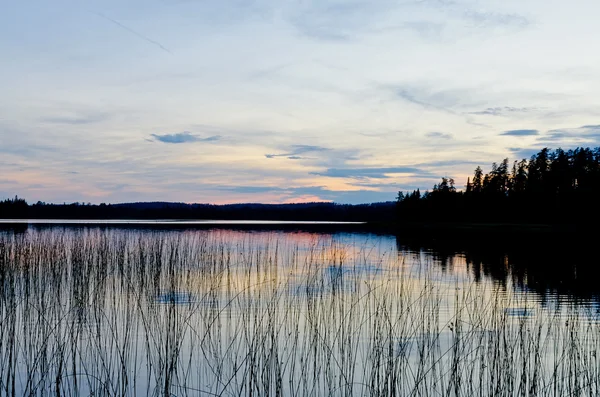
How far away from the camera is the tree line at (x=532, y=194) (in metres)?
62.3

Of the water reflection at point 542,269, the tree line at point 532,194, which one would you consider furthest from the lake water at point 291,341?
the tree line at point 532,194


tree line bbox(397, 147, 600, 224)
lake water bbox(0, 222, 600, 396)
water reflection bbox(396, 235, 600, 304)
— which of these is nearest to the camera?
lake water bbox(0, 222, 600, 396)

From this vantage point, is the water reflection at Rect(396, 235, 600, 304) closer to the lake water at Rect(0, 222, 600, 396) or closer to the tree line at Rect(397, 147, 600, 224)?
the lake water at Rect(0, 222, 600, 396)

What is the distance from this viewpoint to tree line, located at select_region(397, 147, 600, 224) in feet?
205

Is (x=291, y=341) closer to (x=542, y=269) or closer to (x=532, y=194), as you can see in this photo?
(x=542, y=269)

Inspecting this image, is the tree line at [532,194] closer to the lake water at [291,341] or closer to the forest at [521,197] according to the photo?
the forest at [521,197]

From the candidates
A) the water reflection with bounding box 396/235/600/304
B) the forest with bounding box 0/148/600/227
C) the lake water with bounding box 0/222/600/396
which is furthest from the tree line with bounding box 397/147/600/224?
the lake water with bounding box 0/222/600/396

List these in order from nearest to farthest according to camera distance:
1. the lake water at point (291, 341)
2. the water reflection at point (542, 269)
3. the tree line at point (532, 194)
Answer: the lake water at point (291, 341), the water reflection at point (542, 269), the tree line at point (532, 194)

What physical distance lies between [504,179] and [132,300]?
77110 millimetres

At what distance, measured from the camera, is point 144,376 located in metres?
7.70

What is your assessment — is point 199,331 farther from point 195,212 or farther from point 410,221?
point 195,212

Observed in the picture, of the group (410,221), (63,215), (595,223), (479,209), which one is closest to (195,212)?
(63,215)

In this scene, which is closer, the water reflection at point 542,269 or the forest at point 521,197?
the water reflection at point 542,269

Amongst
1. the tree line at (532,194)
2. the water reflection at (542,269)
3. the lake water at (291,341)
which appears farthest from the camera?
the tree line at (532,194)
